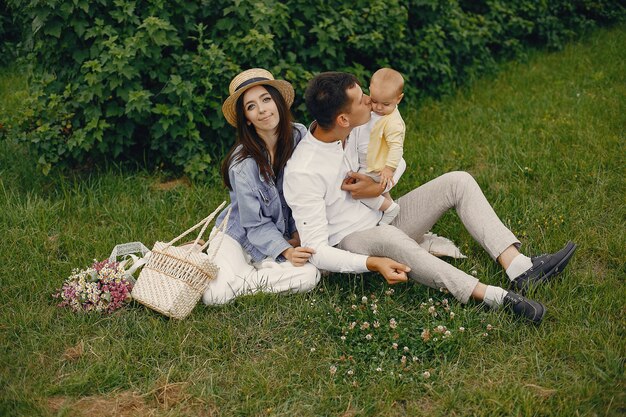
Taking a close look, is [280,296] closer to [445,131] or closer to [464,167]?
[464,167]

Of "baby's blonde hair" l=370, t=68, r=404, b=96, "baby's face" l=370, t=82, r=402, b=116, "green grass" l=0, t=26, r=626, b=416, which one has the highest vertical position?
"baby's blonde hair" l=370, t=68, r=404, b=96

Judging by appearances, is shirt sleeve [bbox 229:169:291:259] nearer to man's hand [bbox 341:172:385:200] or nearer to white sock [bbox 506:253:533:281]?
man's hand [bbox 341:172:385:200]

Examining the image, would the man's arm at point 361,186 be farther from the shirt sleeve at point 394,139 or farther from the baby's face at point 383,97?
the baby's face at point 383,97

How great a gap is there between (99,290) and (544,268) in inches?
100

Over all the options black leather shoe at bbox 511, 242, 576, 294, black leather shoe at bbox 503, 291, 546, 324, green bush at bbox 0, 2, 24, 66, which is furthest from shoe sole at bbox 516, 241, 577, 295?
green bush at bbox 0, 2, 24, 66

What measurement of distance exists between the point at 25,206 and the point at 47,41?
4.11 feet

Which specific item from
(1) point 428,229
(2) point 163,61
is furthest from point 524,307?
(2) point 163,61

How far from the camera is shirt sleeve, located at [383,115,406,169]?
13.1 feet

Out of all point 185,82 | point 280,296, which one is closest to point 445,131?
point 185,82

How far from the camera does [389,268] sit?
363 centimetres

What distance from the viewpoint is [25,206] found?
493 centimetres

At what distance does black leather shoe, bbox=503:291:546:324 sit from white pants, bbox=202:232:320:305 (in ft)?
3.54

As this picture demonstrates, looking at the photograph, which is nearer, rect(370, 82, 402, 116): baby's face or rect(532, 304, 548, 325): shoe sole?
rect(532, 304, 548, 325): shoe sole

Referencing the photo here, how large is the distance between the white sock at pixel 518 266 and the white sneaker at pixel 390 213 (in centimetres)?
75
